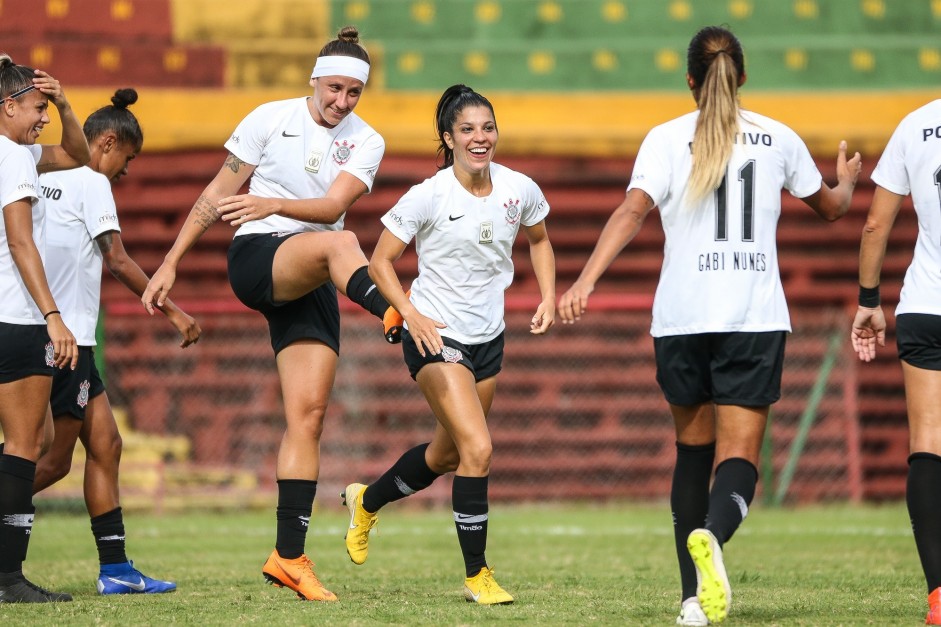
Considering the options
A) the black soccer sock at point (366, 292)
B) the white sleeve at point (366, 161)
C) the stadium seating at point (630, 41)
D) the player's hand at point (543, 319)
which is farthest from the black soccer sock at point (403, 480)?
the stadium seating at point (630, 41)

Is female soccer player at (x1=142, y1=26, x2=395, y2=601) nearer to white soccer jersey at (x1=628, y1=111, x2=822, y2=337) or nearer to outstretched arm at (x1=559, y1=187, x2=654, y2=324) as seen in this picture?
outstretched arm at (x1=559, y1=187, x2=654, y2=324)

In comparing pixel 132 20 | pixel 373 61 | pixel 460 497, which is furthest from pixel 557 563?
pixel 132 20

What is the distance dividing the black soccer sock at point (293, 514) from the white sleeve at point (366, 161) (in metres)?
1.37

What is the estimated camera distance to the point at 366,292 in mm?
5477

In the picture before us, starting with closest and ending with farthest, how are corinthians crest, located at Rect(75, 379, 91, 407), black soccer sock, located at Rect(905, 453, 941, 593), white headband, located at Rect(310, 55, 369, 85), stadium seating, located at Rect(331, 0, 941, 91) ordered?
black soccer sock, located at Rect(905, 453, 941, 593), white headband, located at Rect(310, 55, 369, 85), corinthians crest, located at Rect(75, 379, 91, 407), stadium seating, located at Rect(331, 0, 941, 91)

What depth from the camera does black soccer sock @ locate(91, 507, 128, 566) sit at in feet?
19.8

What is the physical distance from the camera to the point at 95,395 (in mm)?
6113

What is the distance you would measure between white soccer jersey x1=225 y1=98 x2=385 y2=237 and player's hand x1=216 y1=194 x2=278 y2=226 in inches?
16.6

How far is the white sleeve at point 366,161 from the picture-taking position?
5.76 m

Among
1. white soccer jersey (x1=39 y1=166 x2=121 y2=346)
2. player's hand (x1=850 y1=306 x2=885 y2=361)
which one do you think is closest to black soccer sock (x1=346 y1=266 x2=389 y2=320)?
white soccer jersey (x1=39 y1=166 x2=121 y2=346)

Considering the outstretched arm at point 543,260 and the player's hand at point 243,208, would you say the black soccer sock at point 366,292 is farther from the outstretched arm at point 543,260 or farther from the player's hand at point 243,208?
the outstretched arm at point 543,260

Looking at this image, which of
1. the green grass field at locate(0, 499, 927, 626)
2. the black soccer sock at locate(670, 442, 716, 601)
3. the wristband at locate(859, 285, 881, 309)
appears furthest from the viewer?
the wristband at locate(859, 285, 881, 309)

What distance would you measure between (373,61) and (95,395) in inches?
365

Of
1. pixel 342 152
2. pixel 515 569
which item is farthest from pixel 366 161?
pixel 515 569
